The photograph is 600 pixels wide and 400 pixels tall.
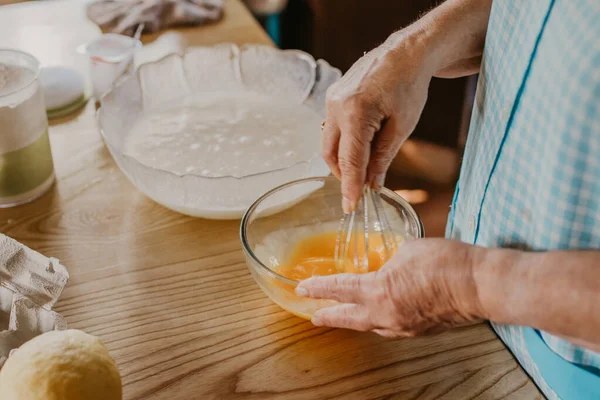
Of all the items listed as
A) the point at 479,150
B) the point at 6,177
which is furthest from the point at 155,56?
the point at 479,150

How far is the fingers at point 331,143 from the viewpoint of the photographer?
85cm

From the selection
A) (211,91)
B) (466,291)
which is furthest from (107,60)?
(466,291)

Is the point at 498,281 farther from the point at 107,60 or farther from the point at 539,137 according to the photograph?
the point at 107,60

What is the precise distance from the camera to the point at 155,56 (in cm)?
146

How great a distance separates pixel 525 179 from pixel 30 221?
0.73m

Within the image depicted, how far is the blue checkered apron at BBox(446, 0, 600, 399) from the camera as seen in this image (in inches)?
26.4

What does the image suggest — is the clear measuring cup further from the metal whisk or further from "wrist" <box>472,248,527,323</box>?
"wrist" <box>472,248,527,323</box>

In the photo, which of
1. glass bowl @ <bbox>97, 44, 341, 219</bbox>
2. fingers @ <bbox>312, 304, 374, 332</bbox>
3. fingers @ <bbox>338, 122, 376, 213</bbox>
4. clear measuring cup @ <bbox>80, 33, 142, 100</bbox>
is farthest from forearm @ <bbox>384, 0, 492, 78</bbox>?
clear measuring cup @ <bbox>80, 33, 142, 100</bbox>

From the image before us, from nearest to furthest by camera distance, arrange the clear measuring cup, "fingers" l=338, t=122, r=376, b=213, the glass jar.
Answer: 1. "fingers" l=338, t=122, r=376, b=213
2. the glass jar
3. the clear measuring cup

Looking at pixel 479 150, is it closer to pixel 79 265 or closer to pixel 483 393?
pixel 483 393

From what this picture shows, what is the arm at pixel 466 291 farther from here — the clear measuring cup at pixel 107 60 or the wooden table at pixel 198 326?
the clear measuring cup at pixel 107 60

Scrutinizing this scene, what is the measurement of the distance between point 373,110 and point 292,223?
0.77 ft

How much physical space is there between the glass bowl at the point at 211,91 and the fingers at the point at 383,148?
0.15m

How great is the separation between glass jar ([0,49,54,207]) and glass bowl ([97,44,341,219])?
4.1 inches
